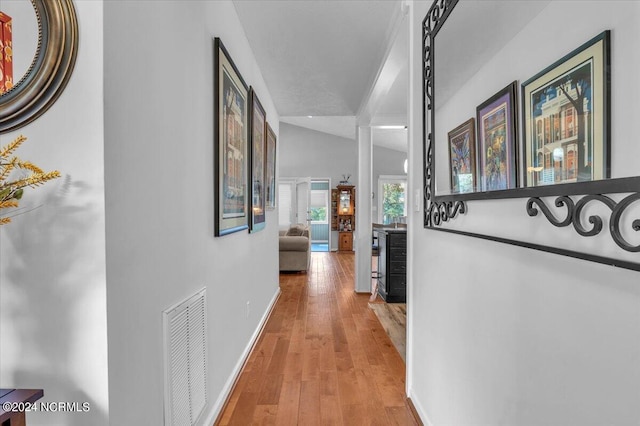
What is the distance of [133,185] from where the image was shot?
3.48ft

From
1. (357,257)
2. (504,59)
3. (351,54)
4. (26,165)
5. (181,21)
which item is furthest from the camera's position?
(357,257)

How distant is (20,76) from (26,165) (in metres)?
0.38

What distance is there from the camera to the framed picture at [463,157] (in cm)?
123

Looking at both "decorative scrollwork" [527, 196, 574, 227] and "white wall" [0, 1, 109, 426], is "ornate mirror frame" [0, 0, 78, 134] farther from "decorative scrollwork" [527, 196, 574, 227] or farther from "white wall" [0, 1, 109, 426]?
"decorative scrollwork" [527, 196, 574, 227]

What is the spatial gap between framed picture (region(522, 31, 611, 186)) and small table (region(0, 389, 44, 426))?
132cm

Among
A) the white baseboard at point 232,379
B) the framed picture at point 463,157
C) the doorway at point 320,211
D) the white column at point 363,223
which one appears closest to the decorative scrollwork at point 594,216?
the framed picture at point 463,157

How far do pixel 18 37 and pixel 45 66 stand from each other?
129 mm

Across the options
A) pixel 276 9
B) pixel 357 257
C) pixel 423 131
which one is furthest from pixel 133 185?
pixel 357 257

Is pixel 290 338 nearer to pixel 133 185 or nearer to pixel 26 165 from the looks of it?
pixel 133 185

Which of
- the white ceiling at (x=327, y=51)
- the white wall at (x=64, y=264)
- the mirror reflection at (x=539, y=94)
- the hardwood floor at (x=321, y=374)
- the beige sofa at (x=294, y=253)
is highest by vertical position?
the white ceiling at (x=327, y=51)

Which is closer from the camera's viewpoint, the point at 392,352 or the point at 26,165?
the point at 26,165

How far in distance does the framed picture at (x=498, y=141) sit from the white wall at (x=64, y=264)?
1.13 meters

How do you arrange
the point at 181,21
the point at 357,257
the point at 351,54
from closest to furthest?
the point at 181,21 < the point at 351,54 < the point at 357,257

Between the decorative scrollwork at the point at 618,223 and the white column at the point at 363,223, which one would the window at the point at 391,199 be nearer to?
the white column at the point at 363,223
